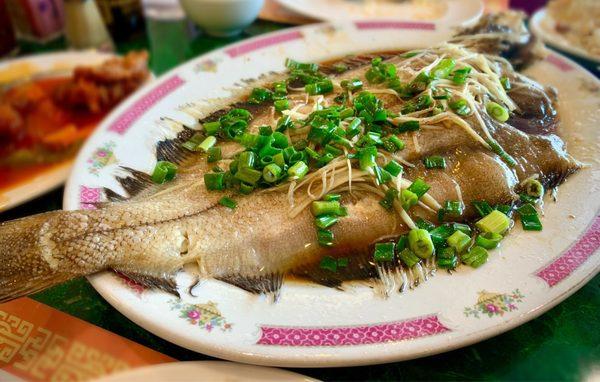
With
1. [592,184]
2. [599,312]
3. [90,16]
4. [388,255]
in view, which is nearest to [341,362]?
[388,255]

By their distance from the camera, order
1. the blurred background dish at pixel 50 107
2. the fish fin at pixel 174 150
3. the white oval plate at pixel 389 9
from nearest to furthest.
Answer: the fish fin at pixel 174 150 < the blurred background dish at pixel 50 107 < the white oval plate at pixel 389 9

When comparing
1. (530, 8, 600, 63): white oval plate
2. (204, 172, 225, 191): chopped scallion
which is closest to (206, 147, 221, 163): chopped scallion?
(204, 172, 225, 191): chopped scallion

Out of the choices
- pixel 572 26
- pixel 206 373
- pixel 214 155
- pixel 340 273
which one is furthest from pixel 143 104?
pixel 572 26

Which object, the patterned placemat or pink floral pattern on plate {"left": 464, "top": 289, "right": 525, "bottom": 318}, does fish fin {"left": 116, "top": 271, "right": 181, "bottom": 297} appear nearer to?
the patterned placemat

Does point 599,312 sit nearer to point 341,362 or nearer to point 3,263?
point 341,362

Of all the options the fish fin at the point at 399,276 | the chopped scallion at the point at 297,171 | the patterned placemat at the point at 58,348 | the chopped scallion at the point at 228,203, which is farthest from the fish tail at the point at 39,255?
the fish fin at the point at 399,276

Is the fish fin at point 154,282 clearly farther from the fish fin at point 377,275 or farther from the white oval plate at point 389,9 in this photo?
the white oval plate at point 389,9
